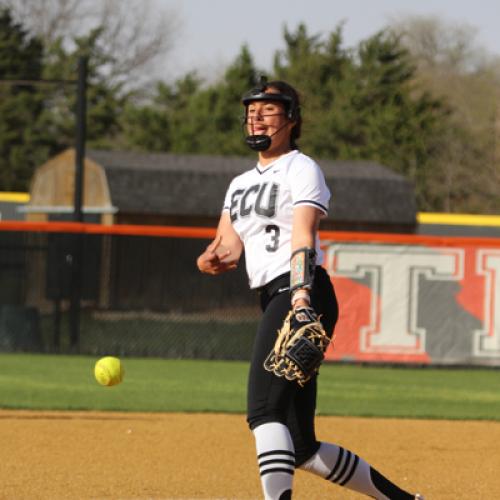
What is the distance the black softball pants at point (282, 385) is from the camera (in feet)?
15.5

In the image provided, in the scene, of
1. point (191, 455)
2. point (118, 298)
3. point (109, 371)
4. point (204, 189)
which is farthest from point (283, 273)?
point (204, 189)

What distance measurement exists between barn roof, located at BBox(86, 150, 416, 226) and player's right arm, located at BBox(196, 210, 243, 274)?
861 inches

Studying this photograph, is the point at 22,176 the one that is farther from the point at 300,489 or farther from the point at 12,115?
the point at 300,489

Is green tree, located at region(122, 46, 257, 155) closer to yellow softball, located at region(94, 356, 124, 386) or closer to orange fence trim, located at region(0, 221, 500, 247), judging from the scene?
orange fence trim, located at region(0, 221, 500, 247)

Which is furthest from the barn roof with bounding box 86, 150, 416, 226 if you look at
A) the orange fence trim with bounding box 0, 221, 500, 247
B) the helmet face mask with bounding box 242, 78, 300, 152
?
the helmet face mask with bounding box 242, 78, 300, 152

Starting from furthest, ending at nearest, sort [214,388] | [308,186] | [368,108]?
[368,108], [214,388], [308,186]

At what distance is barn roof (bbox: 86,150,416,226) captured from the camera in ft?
90.3

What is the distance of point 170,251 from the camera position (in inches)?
595

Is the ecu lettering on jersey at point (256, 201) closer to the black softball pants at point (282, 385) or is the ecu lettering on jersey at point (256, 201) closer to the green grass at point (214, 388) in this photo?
the black softball pants at point (282, 385)

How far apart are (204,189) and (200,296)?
1322 cm

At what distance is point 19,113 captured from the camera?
39219mm

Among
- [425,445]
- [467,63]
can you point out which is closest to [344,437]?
[425,445]

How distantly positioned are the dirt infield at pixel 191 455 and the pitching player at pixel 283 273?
1464 mm

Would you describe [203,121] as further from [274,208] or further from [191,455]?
[274,208]
